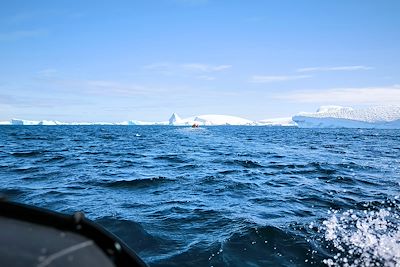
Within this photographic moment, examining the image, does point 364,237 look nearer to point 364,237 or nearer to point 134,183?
point 364,237

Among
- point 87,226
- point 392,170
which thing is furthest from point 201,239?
point 392,170

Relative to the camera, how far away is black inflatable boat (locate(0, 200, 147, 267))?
2.03 m

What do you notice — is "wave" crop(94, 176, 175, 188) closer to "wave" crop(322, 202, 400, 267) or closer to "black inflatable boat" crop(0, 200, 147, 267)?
"wave" crop(322, 202, 400, 267)

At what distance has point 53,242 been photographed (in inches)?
82.7

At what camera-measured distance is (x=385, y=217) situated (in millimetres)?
8031

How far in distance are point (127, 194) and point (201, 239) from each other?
4.69 m

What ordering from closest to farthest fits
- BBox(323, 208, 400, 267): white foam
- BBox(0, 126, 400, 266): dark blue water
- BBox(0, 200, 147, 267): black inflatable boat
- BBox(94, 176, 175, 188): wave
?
1. BBox(0, 200, 147, 267): black inflatable boat
2. BBox(323, 208, 400, 267): white foam
3. BBox(0, 126, 400, 266): dark blue water
4. BBox(94, 176, 175, 188): wave

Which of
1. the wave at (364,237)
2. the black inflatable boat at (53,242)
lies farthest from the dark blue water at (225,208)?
the black inflatable boat at (53,242)

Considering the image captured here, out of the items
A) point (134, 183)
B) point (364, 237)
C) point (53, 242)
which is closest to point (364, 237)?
point (364, 237)

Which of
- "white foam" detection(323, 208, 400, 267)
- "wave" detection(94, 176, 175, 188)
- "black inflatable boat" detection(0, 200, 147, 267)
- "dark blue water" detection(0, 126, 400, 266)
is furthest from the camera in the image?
"wave" detection(94, 176, 175, 188)

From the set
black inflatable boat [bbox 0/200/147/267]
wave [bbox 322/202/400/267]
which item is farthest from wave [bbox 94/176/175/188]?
black inflatable boat [bbox 0/200/147/267]

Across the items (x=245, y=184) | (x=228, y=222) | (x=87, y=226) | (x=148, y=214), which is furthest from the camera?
(x=245, y=184)

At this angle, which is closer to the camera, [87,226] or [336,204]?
[87,226]

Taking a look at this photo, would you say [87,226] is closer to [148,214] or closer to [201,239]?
[201,239]
